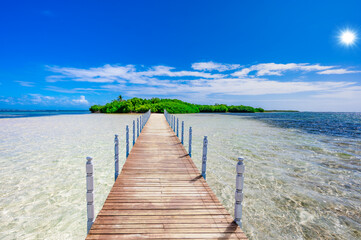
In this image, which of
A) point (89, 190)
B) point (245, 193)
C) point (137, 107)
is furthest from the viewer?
point (137, 107)

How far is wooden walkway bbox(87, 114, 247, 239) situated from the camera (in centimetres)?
326

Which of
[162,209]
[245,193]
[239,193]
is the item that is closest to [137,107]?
[245,193]

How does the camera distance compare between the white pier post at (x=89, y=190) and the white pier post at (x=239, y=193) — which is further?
the white pier post at (x=239, y=193)

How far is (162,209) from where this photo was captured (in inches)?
157

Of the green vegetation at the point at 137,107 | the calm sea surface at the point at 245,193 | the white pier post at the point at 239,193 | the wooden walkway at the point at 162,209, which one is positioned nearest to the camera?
the wooden walkway at the point at 162,209

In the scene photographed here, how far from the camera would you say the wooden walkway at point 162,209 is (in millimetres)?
3258

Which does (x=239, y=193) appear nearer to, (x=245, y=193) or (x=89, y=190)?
(x=89, y=190)

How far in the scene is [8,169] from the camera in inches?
332

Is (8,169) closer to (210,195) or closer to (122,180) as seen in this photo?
(122,180)

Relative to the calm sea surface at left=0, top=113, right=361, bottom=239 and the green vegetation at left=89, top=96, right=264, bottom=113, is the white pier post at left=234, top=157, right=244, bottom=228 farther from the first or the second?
the green vegetation at left=89, top=96, right=264, bottom=113

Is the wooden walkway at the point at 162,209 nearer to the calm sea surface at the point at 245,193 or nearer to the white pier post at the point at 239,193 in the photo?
the white pier post at the point at 239,193

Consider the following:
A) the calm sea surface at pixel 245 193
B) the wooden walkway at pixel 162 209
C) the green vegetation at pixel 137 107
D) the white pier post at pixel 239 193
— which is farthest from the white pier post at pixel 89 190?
the green vegetation at pixel 137 107

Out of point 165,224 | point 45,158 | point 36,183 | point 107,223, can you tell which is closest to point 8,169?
point 45,158

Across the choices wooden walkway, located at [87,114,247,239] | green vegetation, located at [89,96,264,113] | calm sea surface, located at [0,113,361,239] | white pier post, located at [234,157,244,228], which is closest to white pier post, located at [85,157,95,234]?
wooden walkway, located at [87,114,247,239]
